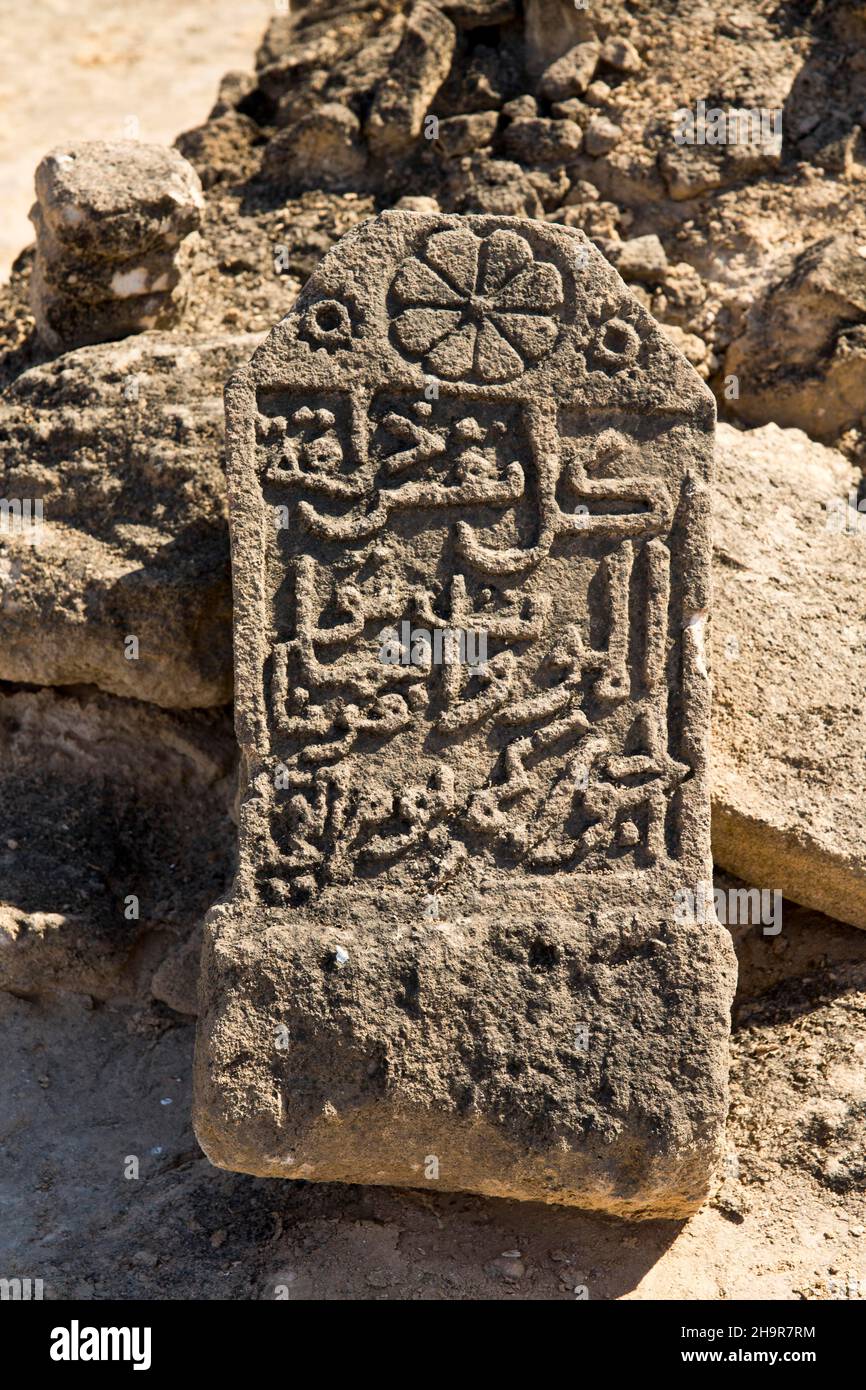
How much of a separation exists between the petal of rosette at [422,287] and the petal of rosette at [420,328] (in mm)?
28

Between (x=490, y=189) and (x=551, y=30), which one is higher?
(x=551, y=30)

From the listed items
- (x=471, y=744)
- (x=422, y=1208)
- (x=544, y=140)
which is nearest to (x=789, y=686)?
(x=471, y=744)

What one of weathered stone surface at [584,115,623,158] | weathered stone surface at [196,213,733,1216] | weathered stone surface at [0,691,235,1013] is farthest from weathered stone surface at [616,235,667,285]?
weathered stone surface at [0,691,235,1013]

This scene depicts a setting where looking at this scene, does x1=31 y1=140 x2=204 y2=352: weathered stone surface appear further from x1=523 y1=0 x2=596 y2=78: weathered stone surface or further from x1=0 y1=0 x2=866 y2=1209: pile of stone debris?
x1=523 y1=0 x2=596 y2=78: weathered stone surface

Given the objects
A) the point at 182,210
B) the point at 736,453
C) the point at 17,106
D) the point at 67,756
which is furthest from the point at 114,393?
the point at 17,106

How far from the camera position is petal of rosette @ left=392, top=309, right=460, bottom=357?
149 inches

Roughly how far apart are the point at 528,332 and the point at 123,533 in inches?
49.8

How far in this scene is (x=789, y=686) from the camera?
414cm

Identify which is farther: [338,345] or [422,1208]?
[338,345]

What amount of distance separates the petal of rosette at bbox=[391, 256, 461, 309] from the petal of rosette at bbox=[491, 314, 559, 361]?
12 cm

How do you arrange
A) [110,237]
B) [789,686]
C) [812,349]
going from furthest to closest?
1. [812,349]
2. [110,237]
3. [789,686]

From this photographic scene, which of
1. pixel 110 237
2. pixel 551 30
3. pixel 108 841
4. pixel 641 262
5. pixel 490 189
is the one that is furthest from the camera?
pixel 551 30

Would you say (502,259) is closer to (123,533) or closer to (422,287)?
(422,287)

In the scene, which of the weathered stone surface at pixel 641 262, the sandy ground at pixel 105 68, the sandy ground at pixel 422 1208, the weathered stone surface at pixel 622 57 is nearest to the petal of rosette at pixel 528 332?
the weathered stone surface at pixel 641 262
